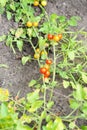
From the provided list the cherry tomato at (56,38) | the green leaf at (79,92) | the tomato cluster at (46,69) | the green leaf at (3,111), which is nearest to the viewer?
the green leaf at (3,111)

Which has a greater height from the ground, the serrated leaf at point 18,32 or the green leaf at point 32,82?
the serrated leaf at point 18,32

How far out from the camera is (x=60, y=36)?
2166 millimetres

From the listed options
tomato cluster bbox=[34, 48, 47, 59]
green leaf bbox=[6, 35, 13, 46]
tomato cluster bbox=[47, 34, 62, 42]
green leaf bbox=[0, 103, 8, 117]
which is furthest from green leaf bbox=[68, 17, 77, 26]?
green leaf bbox=[0, 103, 8, 117]

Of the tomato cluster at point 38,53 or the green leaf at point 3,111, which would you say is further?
the tomato cluster at point 38,53

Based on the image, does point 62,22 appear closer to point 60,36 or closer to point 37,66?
point 60,36

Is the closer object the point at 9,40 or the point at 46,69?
the point at 46,69

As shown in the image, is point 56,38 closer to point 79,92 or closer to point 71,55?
point 71,55

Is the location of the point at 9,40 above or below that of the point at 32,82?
above

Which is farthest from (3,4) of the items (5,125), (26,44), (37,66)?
(5,125)

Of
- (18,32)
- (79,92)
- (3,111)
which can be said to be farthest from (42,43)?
(3,111)

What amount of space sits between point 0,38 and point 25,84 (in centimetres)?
35

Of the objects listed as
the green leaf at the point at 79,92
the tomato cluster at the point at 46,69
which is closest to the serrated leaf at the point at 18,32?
the tomato cluster at the point at 46,69

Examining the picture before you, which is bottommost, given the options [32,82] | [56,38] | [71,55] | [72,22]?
[32,82]

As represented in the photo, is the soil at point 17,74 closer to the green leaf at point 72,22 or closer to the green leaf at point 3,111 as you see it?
the green leaf at point 72,22
